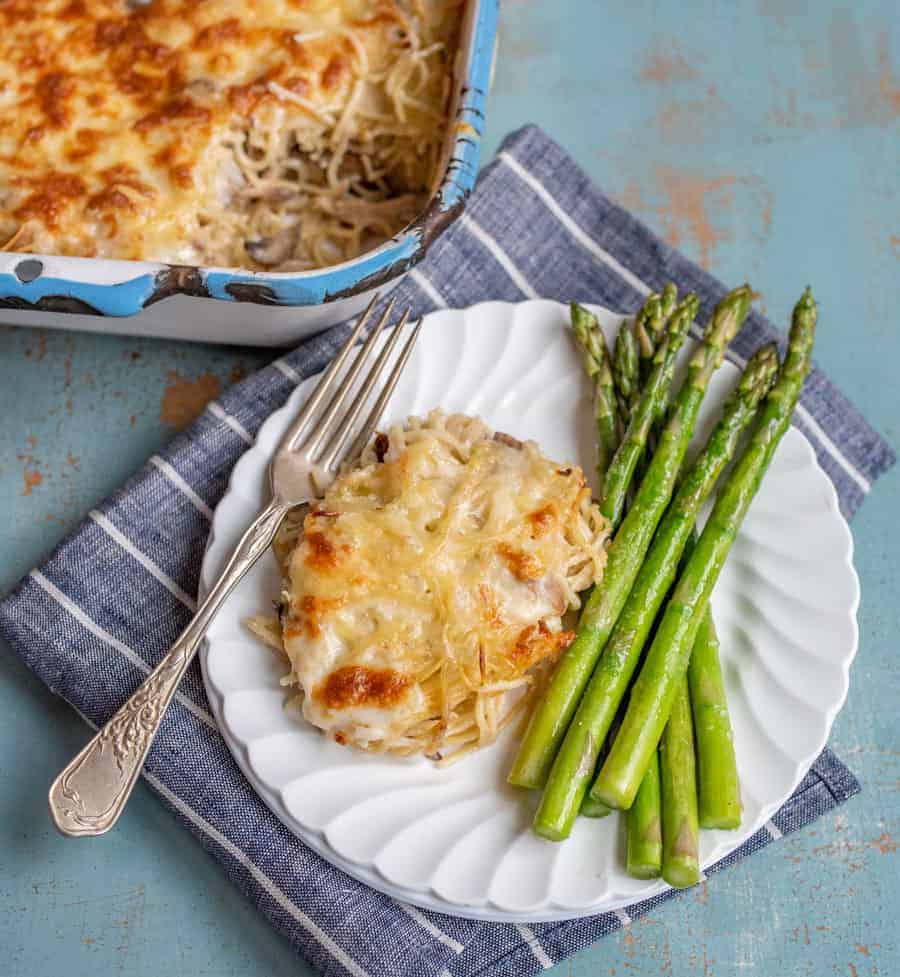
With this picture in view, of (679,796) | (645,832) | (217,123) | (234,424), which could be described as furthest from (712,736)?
(217,123)

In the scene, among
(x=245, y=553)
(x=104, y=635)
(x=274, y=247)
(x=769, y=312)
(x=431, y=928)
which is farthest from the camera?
(x=769, y=312)

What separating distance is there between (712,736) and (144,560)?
152cm

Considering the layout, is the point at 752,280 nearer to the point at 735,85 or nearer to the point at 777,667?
the point at 735,85

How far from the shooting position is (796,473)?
10.3 ft

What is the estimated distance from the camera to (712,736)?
280 cm

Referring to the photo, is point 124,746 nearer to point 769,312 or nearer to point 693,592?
point 693,592

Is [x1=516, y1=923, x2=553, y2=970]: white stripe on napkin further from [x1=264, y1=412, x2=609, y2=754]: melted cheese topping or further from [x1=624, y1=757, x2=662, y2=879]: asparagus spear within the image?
[x1=264, y1=412, x2=609, y2=754]: melted cheese topping

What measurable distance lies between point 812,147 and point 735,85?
35 centimetres

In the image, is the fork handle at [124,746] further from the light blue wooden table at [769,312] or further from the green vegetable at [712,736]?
the green vegetable at [712,736]

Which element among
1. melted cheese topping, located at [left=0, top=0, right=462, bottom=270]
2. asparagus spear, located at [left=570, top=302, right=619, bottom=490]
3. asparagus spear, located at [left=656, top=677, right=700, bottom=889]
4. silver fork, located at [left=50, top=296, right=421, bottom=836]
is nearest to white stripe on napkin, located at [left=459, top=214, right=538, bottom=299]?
melted cheese topping, located at [left=0, top=0, right=462, bottom=270]

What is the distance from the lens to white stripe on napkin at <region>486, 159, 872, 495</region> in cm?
340

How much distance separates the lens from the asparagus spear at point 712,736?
2.71 meters

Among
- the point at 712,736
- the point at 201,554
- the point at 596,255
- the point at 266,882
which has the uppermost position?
the point at 596,255

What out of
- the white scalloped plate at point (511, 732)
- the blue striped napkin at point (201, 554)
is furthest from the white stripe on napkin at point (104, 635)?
the white scalloped plate at point (511, 732)
